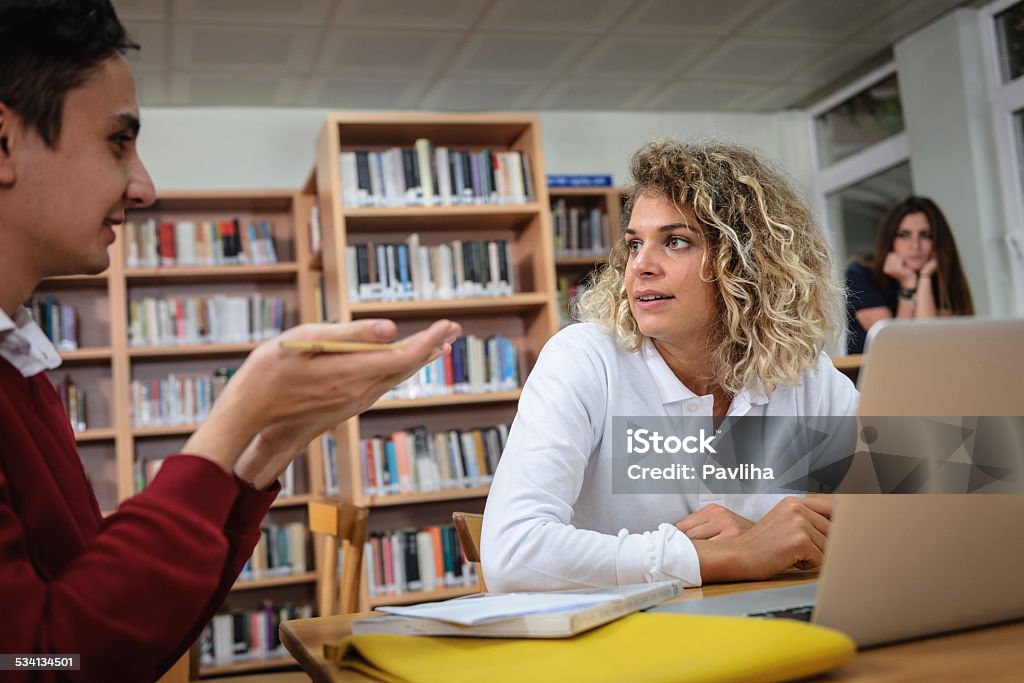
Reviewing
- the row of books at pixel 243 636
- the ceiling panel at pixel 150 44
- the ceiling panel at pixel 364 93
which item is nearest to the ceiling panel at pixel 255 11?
the ceiling panel at pixel 150 44

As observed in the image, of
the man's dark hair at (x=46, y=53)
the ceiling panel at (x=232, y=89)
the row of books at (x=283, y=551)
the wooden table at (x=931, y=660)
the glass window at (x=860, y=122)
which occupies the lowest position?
the row of books at (x=283, y=551)

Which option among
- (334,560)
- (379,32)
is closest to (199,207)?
(379,32)

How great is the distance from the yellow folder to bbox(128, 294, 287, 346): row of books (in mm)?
4458

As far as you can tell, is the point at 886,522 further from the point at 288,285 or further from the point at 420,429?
the point at 288,285

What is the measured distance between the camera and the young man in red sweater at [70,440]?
2.24 ft

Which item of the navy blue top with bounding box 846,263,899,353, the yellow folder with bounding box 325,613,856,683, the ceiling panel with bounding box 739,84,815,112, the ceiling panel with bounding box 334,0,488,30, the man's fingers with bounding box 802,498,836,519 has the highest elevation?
the ceiling panel with bounding box 739,84,815,112

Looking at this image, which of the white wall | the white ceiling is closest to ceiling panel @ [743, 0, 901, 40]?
the white ceiling

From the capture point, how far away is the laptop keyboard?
807 millimetres

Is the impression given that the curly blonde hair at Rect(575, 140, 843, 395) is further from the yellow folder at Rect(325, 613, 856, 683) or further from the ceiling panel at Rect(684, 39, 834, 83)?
the ceiling panel at Rect(684, 39, 834, 83)

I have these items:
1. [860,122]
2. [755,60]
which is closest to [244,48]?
[755,60]

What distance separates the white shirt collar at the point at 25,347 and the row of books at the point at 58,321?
4236 millimetres

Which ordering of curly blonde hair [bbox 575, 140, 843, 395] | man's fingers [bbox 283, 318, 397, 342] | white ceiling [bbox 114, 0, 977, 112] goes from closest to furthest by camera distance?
man's fingers [bbox 283, 318, 397, 342], curly blonde hair [bbox 575, 140, 843, 395], white ceiling [bbox 114, 0, 977, 112]

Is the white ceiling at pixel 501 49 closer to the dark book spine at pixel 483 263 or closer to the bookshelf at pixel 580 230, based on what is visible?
the bookshelf at pixel 580 230

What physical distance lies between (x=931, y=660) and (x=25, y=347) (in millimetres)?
766
